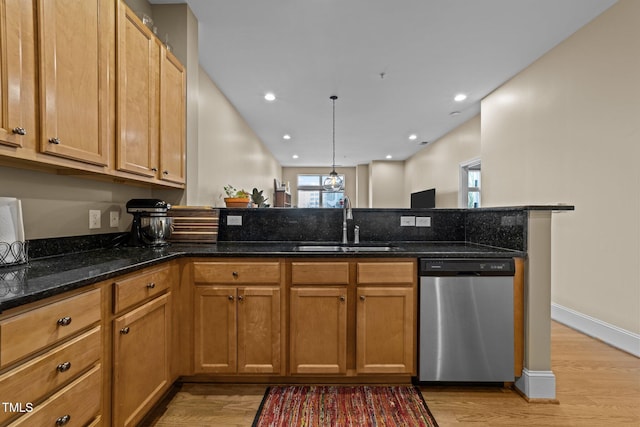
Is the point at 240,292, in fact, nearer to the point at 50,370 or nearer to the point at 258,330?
the point at 258,330

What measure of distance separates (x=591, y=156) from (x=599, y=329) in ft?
5.15

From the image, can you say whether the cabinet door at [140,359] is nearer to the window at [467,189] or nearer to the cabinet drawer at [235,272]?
the cabinet drawer at [235,272]

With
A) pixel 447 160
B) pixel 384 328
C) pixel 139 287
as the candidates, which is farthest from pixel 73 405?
pixel 447 160

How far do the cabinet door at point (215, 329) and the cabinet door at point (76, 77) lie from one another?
37.7 inches

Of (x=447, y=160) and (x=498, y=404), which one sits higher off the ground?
(x=447, y=160)

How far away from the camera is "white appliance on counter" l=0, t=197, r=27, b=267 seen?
1.32 m

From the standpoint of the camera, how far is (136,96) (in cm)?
178

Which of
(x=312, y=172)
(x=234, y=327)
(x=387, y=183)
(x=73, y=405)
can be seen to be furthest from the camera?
(x=312, y=172)

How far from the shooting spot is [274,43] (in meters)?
3.00

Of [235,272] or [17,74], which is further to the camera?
[235,272]

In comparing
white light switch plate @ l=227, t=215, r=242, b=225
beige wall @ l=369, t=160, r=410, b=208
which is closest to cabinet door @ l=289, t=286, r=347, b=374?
white light switch plate @ l=227, t=215, r=242, b=225

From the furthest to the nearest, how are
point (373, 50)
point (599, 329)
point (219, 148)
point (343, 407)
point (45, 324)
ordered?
point (219, 148)
point (373, 50)
point (599, 329)
point (343, 407)
point (45, 324)

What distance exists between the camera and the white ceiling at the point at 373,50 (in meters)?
2.52

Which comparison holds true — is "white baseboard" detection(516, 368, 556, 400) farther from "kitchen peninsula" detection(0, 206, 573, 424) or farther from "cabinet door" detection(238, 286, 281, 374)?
"cabinet door" detection(238, 286, 281, 374)
